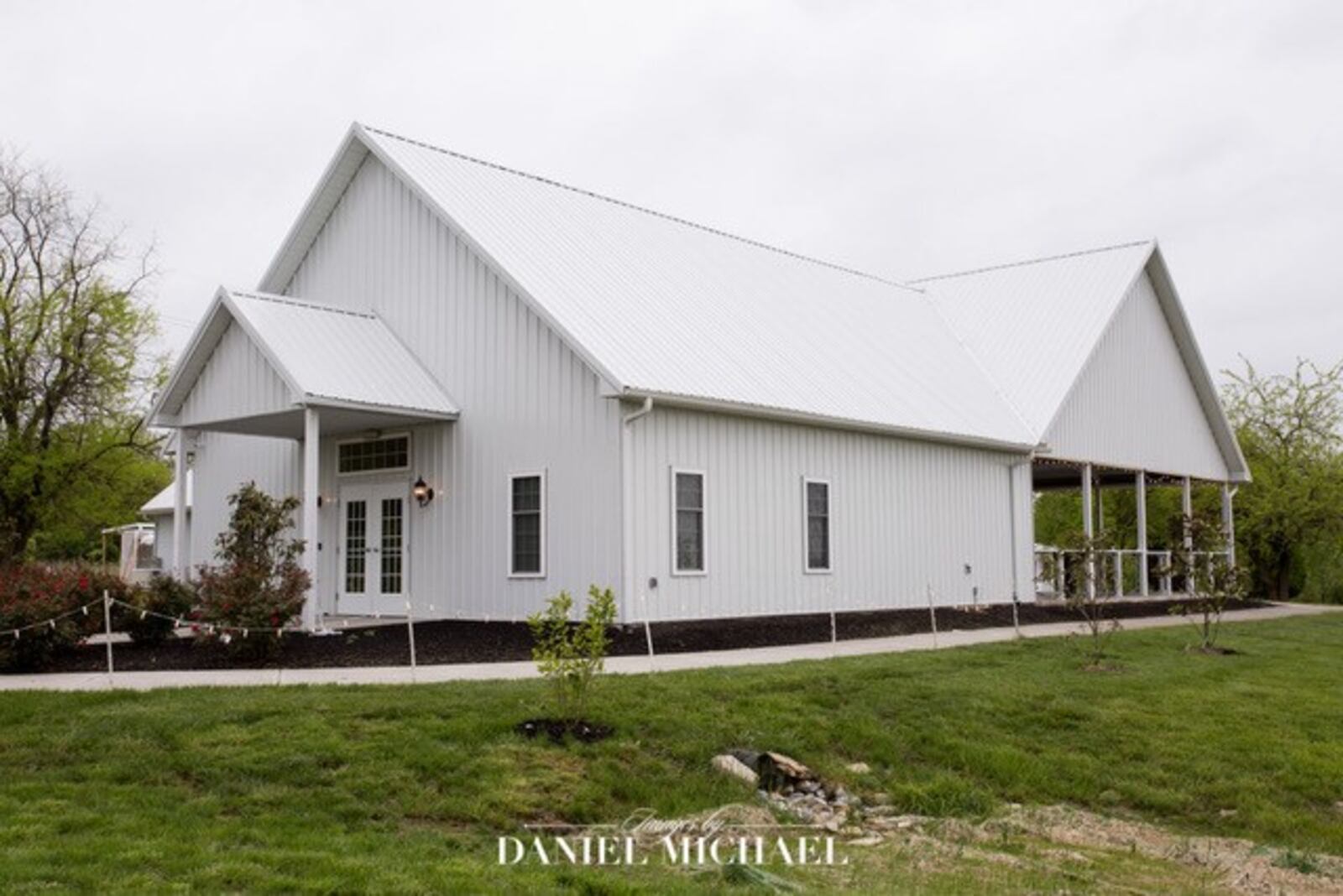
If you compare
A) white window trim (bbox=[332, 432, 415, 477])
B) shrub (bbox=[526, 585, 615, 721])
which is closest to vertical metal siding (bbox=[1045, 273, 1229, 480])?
white window trim (bbox=[332, 432, 415, 477])

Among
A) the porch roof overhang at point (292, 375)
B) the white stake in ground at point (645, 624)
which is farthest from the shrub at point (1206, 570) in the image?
the porch roof overhang at point (292, 375)

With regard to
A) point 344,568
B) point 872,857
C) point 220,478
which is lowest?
point 872,857

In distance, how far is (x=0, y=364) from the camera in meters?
28.9

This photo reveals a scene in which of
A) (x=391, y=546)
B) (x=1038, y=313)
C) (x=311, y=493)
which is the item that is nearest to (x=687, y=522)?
(x=391, y=546)

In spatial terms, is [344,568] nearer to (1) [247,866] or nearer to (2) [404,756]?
(2) [404,756]

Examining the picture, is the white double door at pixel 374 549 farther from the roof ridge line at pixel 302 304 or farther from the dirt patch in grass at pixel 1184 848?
the dirt patch in grass at pixel 1184 848

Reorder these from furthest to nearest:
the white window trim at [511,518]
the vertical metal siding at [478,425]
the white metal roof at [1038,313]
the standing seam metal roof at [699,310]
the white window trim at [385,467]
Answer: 1. the white metal roof at [1038,313]
2. the white window trim at [385,467]
3. the standing seam metal roof at [699,310]
4. the white window trim at [511,518]
5. the vertical metal siding at [478,425]

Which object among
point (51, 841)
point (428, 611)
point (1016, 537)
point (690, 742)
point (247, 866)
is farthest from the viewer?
point (1016, 537)

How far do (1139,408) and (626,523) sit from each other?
17338mm

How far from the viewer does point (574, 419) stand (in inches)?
723

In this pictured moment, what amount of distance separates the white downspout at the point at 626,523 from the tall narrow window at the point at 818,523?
4010 millimetres

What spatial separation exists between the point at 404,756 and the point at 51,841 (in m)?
2.76

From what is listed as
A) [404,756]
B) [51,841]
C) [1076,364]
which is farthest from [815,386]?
[51,841]

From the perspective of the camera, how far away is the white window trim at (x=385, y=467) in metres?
20.6
